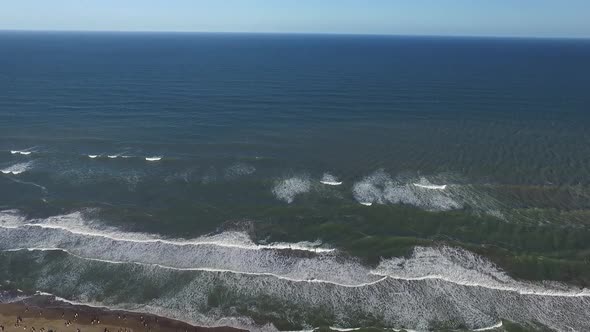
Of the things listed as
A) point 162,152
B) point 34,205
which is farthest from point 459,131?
point 34,205

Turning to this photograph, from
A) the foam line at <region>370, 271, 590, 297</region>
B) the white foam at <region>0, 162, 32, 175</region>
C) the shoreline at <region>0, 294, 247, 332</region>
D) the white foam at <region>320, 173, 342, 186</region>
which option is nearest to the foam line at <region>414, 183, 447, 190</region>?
the white foam at <region>320, 173, 342, 186</region>

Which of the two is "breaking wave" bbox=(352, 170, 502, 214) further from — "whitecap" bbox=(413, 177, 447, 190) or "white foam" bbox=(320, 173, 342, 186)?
"white foam" bbox=(320, 173, 342, 186)

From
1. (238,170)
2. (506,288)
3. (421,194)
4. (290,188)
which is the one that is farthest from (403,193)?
(238,170)

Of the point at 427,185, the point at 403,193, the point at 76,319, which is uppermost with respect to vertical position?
the point at 427,185

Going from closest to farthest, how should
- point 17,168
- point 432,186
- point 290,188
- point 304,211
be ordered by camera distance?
1. point 304,211
2. point 432,186
3. point 290,188
4. point 17,168

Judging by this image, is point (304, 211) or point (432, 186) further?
point (432, 186)

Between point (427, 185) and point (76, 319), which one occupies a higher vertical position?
point (427, 185)

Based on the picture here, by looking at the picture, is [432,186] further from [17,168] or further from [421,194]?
[17,168]

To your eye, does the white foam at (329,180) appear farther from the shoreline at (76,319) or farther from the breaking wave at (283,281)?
the shoreline at (76,319)
